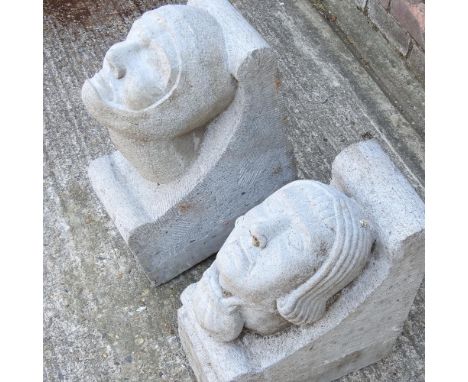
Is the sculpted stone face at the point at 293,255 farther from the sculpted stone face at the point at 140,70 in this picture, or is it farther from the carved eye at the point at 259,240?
the sculpted stone face at the point at 140,70

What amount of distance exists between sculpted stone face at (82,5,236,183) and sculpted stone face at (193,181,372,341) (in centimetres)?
46

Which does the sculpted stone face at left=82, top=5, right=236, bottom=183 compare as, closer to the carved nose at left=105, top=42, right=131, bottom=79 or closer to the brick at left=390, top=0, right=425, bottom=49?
the carved nose at left=105, top=42, right=131, bottom=79

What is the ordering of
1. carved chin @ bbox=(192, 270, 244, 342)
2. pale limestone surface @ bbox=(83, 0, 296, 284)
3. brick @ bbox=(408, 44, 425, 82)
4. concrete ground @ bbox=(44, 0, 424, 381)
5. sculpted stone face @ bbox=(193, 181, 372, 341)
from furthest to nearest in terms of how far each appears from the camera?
brick @ bbox=(408, 44, 425, 82) < concrete ground @ bbox=(44, 0, 424, 381) < pale limestone surface @ bbox=(83, 0, 296, 284) < carved chin @ bbox=(192, 270, 244, 342) < sculpted stone face @ bbox=(193, 181, 372, 341)

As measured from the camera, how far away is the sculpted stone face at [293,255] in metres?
1.88

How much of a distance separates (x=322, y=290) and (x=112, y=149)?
162 centimetres

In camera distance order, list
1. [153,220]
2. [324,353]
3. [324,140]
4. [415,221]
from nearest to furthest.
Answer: [415,221], [324,353], [153,220], [324,140]

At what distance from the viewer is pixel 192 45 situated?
213 cm

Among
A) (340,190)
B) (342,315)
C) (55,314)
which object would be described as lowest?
(55,314)

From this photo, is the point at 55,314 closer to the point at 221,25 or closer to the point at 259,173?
the point at 259,173

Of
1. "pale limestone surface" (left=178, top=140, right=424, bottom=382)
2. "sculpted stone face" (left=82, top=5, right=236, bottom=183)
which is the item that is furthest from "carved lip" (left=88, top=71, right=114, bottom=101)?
"pale limestone surface" (left=178, top=140, right=424, bottom=382)

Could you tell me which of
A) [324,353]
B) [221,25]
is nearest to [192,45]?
[221,25]

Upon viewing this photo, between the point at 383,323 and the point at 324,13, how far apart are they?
7.47ft

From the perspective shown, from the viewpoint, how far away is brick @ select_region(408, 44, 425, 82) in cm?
347

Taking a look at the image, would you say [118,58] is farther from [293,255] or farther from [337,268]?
[337,268]
